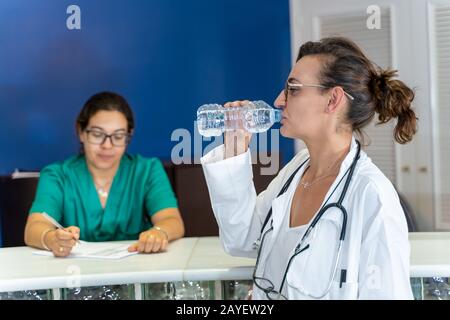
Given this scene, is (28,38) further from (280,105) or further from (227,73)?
(280,105)

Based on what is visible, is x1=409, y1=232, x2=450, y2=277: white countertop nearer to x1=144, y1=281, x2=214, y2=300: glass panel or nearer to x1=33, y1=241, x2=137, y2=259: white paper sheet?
x1=144, y1=281, x2=214, y2=300: glass panel

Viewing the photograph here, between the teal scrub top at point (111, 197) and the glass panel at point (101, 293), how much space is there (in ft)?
1.33

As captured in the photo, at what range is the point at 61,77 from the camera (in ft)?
4.93

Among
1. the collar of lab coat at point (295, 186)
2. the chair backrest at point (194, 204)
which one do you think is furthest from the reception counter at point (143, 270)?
the chair backrest at point (194, 204)

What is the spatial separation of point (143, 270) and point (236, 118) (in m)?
0.32

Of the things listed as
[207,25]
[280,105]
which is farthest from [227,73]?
[280,105]

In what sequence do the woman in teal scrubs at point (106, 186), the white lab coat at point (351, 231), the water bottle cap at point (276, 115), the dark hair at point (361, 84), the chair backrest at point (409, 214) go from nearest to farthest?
1. the white lab coat at point (351, 231)
2. the dark hair at point (361, 84)
3. the water bottle cap at point (276, 115)
4. the chair backrest at point (409, 214)
5. the woman in teal scrubs at point (106, 186)

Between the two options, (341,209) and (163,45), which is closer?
(341,209)

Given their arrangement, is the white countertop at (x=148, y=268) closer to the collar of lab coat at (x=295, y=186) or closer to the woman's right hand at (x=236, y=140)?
the collar of lab coat at (x=295, y=186)

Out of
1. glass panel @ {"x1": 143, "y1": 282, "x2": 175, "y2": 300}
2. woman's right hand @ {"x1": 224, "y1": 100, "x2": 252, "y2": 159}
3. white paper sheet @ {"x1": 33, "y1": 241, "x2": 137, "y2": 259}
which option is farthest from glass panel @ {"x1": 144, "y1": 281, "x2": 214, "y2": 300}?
woman's right hand @ {"x1": 224, "y1": 100, "x2": 252, "y2": 159}

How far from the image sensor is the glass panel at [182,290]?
3.37 ft

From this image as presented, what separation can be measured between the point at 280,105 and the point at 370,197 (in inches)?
9.0

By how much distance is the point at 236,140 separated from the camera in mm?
993
